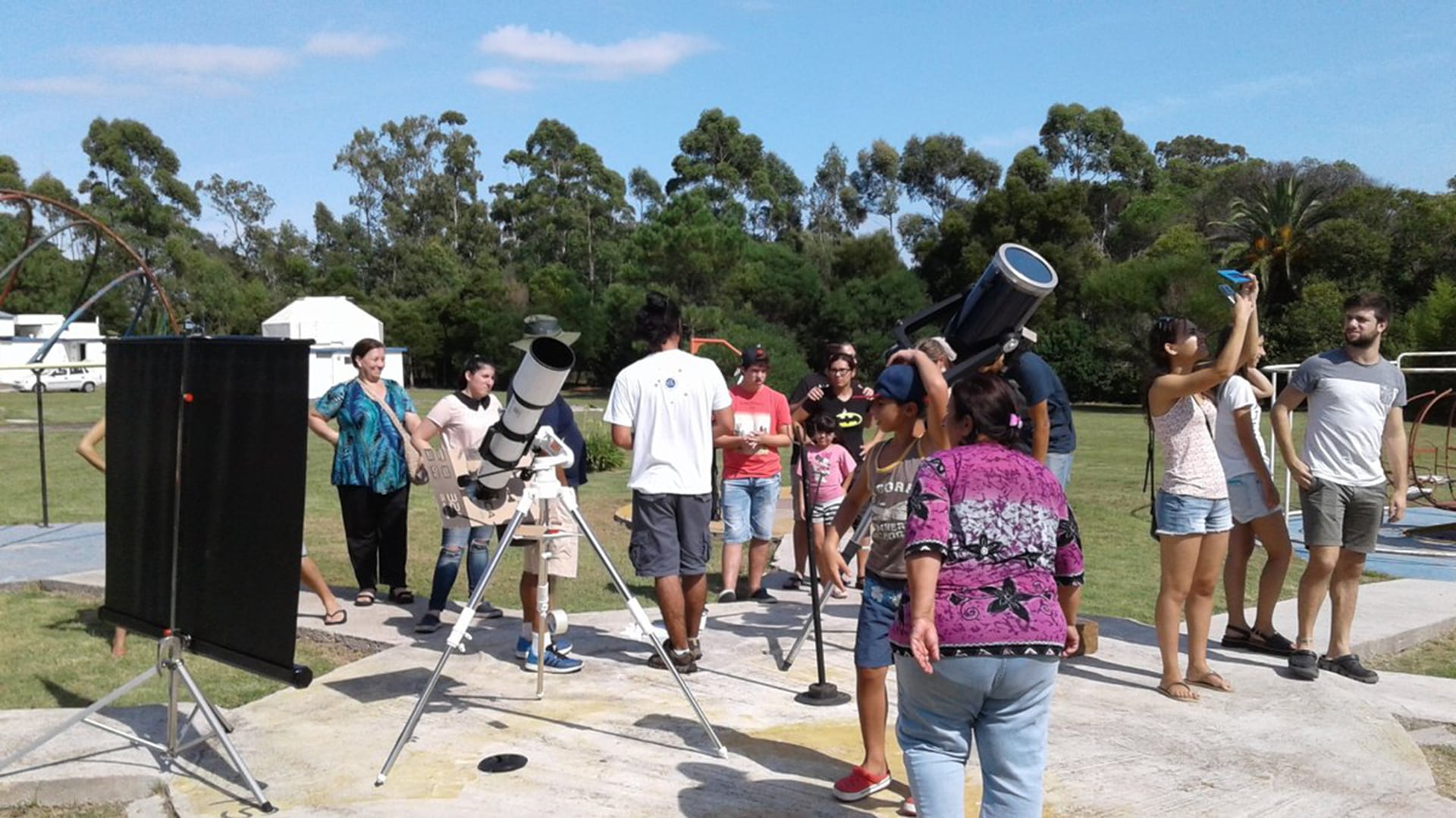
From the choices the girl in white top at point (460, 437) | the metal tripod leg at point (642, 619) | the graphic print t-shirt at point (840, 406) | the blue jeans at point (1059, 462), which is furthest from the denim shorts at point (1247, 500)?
the girl in white top at point (460, 437)

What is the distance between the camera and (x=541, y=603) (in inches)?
206

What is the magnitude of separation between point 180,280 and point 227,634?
64.8 metres

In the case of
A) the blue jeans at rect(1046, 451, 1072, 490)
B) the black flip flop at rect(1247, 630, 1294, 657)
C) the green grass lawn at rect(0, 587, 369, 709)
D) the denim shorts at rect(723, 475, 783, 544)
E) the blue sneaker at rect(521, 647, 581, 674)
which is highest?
the blue jeans at rect(1046, 451, 1072, 490)

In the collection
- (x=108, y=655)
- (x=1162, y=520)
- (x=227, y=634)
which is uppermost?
(x=1162, y=520)

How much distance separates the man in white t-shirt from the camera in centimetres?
571

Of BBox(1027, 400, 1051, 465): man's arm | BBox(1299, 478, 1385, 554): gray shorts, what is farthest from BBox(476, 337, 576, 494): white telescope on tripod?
BBox(1299, 478, 1385, 554): gray shorts

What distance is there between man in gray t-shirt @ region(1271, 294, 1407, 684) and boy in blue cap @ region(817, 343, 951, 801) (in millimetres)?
2940

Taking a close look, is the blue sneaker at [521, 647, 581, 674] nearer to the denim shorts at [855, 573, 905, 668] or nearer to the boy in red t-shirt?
the boy in red t-shirt

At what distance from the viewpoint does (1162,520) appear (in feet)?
18.6

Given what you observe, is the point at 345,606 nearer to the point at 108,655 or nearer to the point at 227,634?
the point at 108,655

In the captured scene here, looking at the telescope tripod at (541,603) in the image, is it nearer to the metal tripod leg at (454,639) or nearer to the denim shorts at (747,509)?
the metal tripod leg at (454,639)

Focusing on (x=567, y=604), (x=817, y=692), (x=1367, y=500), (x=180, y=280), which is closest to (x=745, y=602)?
(x=567, y=604)

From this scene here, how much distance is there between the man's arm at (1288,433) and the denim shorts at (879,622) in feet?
9.90

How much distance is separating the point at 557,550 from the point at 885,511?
230 centimetres
